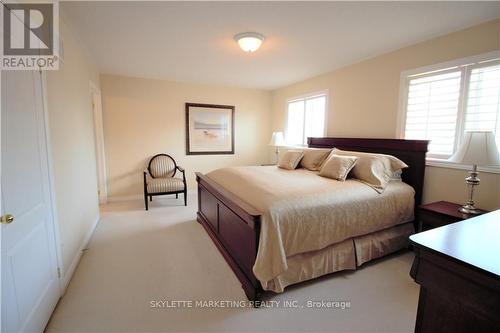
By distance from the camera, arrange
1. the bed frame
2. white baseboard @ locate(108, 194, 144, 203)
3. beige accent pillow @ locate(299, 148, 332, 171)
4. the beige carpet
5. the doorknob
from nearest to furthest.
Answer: the doorknob → the beige carpet → the bed frame → beige accent pillow @ locate(299, 148, 332, 171) → white baseboard @ locate(108, 194, 144, 203)

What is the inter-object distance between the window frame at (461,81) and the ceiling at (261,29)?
13.1 inches

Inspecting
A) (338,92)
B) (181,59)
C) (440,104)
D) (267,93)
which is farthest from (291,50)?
(267,93)

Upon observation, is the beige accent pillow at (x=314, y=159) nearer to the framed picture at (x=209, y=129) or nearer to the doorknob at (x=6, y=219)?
the framed picture at (x=209, y=129)

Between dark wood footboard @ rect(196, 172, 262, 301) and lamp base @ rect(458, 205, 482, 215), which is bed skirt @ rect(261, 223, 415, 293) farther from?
lamp base @ rect(458, 205, 482, 215)

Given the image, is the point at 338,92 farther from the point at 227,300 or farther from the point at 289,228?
the point at 227,300

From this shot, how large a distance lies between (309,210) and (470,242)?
1.10 meters

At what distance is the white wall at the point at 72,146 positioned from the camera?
6.68ft

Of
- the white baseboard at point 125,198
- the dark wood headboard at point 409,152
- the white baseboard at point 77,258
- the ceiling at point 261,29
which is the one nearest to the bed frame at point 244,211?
the dark wood headboard at point 409,152

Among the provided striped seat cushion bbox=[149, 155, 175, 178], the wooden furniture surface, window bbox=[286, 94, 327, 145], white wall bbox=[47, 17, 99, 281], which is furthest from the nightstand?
striped seat cushion bbox=[149, 155, 175, 178]

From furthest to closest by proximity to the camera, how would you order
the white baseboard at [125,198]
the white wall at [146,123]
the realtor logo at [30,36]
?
1. the white baseboard at [125,198]
2. the white wall at [146,123]
3. the realtor logo at [30,36]

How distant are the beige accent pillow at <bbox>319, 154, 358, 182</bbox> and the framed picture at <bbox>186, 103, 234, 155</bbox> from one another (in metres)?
2.92

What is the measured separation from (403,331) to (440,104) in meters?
2.33

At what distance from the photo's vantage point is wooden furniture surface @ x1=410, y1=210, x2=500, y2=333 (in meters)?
0.84

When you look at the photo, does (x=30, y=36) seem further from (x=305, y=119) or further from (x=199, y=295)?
(x=305, y=119)
